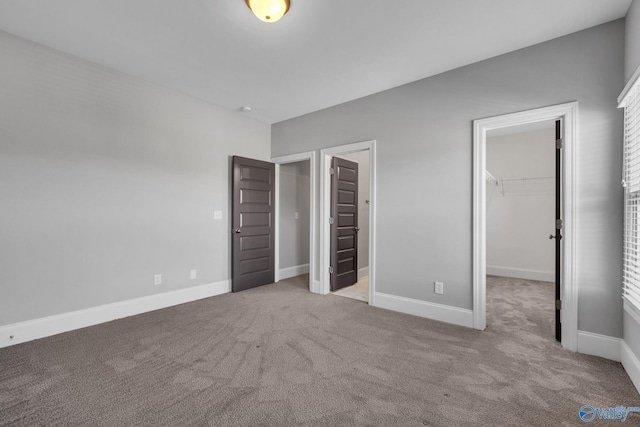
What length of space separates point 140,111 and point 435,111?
3437 millimetres

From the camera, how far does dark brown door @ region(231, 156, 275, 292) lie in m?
4.21

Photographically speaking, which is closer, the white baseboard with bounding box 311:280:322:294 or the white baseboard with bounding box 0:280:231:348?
the white baseboard with bounding box 0:280:231:348

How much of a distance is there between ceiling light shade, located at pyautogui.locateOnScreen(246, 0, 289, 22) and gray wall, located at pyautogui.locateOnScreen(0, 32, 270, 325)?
208 cm

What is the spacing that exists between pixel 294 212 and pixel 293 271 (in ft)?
3.66

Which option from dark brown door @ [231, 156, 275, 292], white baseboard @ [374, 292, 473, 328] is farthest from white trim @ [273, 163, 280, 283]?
white baseboard @ [374, 292, 473, 328]

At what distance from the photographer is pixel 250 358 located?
2.26 m

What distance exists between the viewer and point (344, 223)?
15.0 feet

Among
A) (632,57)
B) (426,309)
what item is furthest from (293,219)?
(632,57)

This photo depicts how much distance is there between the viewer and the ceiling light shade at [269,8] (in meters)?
1.97

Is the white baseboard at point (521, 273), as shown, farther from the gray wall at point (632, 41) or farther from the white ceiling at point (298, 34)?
the white ceiling at point (298, 34)

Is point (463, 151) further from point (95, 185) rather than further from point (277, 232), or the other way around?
point (95, 185)

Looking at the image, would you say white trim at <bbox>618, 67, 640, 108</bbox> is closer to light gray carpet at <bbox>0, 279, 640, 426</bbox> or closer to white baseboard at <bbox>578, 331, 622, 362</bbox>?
white baseboard at <bbox>578, 331, 622, 362</bbox>

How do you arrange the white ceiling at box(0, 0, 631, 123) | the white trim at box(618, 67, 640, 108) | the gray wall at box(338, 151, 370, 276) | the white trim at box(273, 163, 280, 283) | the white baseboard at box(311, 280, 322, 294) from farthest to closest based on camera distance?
1. the gray wall at box(338, 151, 370, 276)
2. the white trim at box(273, 163, 280, 283)
3. the white baseboard at box(311, 280, 322, 294)
4. the white ceiling at box(0, 0, 631, 123)
5. the white trim at box(618, 67, 640, 108)

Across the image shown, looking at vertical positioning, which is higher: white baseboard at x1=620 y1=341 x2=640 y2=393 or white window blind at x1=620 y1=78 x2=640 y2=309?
white window blind at x1=620 y1=78 x2=640 y2=309
